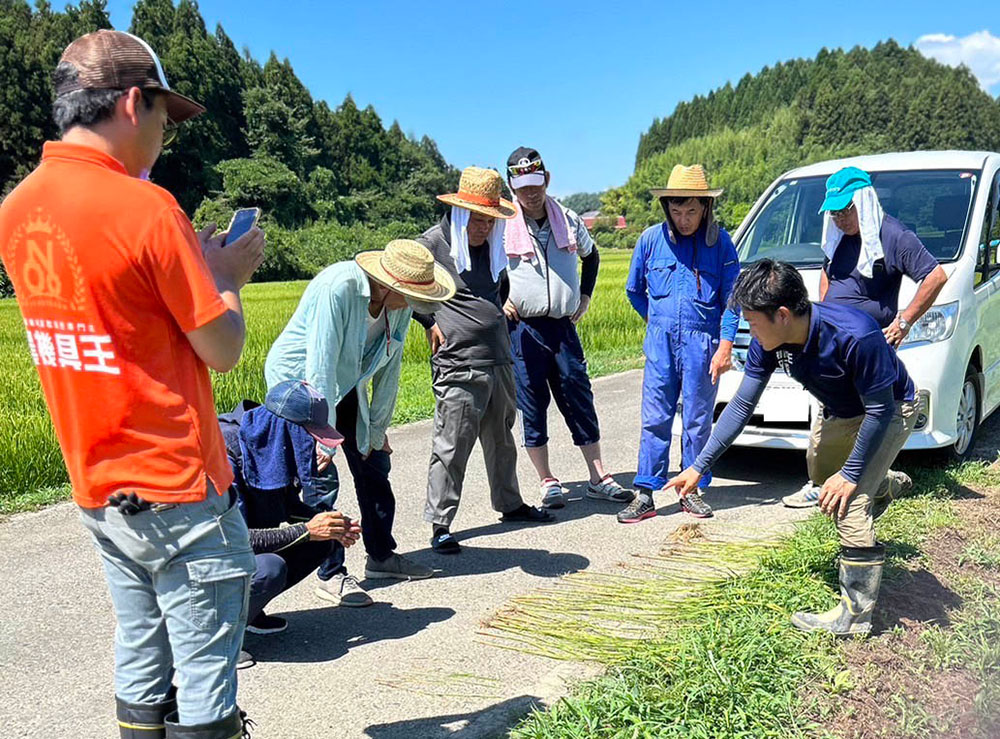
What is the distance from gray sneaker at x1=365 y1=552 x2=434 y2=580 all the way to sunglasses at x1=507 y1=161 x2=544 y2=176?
2.47 m

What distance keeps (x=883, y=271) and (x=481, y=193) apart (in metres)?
2.44

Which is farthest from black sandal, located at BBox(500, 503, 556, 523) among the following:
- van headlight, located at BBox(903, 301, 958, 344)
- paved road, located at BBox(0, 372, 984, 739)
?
van headlight, located at BBox(903, 301, 958, 344)

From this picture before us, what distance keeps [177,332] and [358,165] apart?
246 ft

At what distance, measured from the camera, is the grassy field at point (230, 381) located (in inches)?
260

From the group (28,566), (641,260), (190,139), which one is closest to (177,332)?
(28,566)

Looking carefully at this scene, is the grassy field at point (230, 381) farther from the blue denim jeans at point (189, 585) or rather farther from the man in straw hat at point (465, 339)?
the blue denim jeans at point (189, 585)

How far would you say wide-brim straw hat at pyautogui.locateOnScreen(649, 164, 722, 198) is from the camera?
5.63m

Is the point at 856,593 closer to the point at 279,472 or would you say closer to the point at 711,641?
the point at 711,641

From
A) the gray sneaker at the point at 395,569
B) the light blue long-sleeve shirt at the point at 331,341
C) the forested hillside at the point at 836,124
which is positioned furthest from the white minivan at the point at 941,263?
the forested hillside at the point at 836,124

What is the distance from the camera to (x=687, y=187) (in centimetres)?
569

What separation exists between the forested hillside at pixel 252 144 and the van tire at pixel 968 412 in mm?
38202

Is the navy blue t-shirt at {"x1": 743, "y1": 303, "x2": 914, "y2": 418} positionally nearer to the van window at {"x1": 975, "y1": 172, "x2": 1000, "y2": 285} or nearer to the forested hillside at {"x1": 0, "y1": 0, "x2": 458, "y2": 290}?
the van window at {"x1": 975, "y1": 172, "x2": 1000, "y2": 285}

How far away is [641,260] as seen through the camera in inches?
238

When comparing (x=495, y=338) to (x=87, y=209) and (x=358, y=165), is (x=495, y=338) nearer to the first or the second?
(x=87, y=209)
